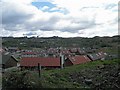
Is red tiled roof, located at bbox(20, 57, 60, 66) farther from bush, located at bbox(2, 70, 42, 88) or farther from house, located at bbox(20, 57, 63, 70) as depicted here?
bush, located at bbox(2, 70, 42, 88)

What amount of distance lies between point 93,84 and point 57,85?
1885mm

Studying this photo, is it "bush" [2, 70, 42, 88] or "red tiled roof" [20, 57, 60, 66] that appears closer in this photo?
"bush" [2, 70, 42, 88]

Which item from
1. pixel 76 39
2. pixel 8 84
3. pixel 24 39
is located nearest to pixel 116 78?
pixel 8 84

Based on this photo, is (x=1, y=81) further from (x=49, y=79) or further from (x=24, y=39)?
(x=24, y=39)

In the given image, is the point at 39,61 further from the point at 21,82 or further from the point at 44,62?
the point at 21,82

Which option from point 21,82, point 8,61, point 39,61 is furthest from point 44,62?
point 21,82

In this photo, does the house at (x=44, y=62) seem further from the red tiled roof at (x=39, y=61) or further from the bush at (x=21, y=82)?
the bush at (x=21, y=82)

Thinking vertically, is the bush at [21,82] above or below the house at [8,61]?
above

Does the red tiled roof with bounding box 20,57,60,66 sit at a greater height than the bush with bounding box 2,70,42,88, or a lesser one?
lesser

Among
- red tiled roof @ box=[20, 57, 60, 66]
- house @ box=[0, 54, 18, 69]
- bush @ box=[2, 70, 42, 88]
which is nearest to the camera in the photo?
bush @ box=[2, 70, 42, 88]

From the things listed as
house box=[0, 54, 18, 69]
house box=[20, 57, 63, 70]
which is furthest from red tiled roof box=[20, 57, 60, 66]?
house box=[0, 54, 18, 69]

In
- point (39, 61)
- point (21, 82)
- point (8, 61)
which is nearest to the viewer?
point (21, 82)

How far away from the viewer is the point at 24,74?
404 inches

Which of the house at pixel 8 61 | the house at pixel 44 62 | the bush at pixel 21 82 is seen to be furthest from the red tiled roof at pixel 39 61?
the bush at pixel 21 82
